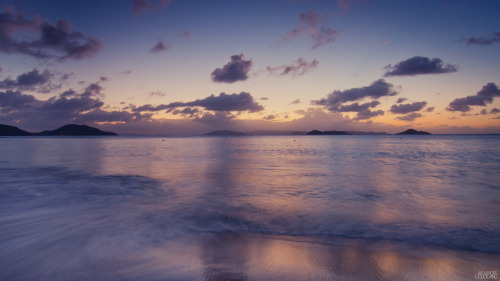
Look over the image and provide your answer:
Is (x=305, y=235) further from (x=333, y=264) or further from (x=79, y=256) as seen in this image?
(x=79, y=256)

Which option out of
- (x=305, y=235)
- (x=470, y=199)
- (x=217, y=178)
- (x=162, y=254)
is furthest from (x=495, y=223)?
(x=217, y=178)

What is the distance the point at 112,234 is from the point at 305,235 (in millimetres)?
4910

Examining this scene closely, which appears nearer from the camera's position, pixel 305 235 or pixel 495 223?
pixel 305 235

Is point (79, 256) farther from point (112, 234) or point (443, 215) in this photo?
point (443, 215)

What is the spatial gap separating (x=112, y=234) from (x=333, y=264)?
17.5 feet

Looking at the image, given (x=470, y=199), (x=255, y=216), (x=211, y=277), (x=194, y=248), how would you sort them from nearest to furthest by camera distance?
(x=211, y=277) < (x=194, y=248) < (x=255, y=216) < (x=470, y=199)

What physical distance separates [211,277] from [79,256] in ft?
9.77

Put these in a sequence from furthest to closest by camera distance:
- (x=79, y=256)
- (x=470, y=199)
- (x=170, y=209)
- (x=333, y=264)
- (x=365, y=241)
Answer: (x=470, y=199) → (x=170, y=209) → (x=365, y=241) → (x=79, y=256) → (x=333, y=264)

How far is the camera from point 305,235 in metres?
6.07

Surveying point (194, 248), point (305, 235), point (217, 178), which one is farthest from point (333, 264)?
point (217, 178)

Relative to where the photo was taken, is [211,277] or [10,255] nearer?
[211,277]

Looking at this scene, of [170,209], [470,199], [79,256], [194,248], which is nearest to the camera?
[79,256]

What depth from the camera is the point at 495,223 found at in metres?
6.97

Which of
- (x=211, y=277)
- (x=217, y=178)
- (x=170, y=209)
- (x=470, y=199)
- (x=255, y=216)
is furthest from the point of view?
(x=217, y=178)
